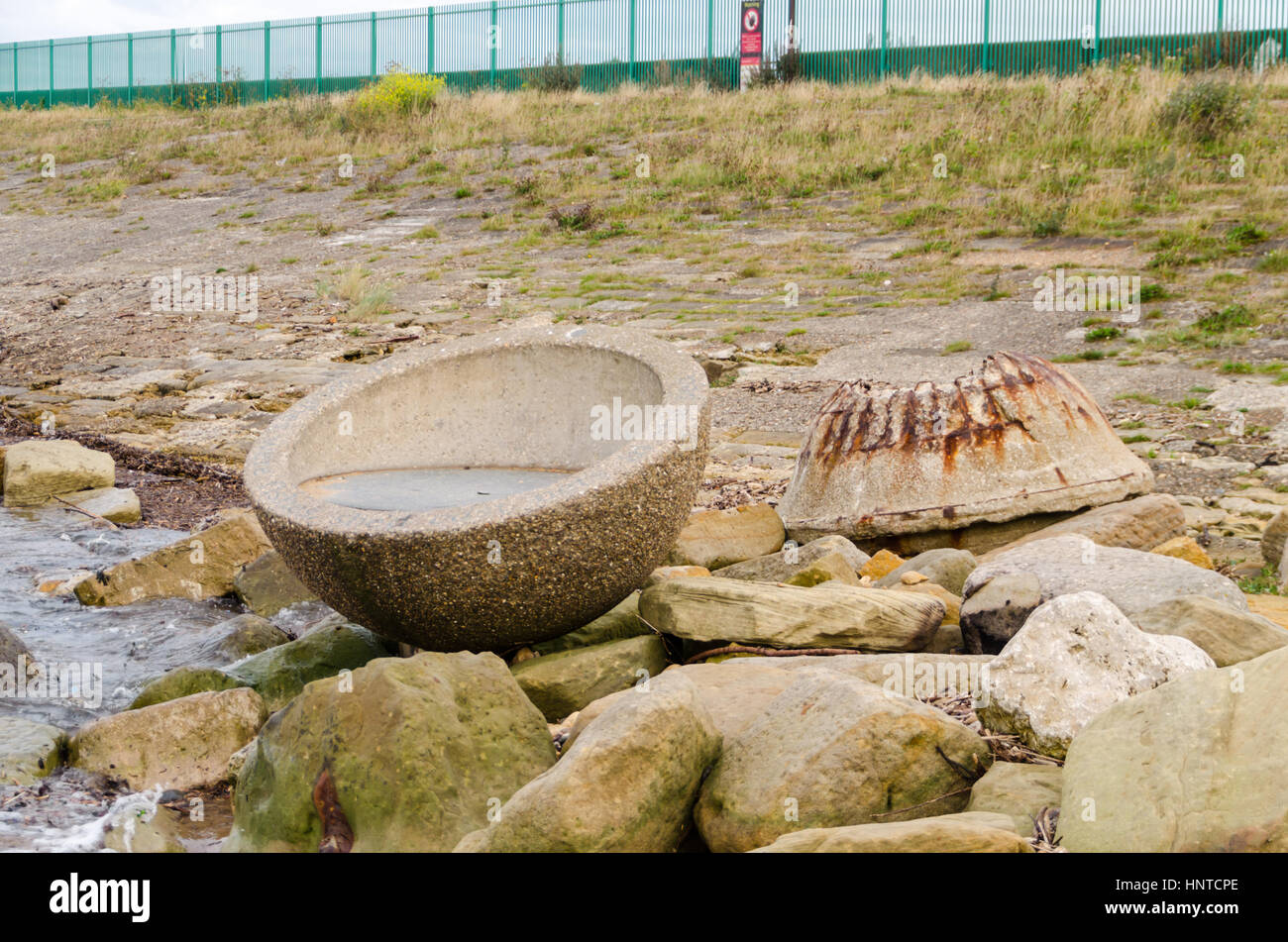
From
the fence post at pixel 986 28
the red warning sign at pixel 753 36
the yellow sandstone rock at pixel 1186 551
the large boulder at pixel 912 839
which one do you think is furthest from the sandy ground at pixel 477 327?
the fence post at pixel 986 28

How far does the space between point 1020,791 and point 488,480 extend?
263 cm

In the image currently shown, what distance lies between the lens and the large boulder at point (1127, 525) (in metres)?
5.12

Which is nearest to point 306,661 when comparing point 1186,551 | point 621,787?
point 621,787

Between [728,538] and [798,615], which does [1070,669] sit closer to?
[798,615]

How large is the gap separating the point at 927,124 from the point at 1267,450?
11464 millimetres

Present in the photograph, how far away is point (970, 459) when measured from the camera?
5395mm

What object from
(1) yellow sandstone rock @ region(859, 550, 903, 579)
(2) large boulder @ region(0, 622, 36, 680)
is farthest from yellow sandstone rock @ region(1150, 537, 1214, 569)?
(2) large boulder @ region(0, 622, 36, 680)

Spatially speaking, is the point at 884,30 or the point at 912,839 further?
the point at 884,30

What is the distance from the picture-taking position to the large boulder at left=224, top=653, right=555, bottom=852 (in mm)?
3150

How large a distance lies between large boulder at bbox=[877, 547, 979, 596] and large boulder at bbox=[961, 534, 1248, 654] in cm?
42

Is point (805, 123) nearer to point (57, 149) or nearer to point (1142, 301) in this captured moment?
point (1142, 301)

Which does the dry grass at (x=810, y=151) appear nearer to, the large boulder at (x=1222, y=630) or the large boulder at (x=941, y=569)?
the large boulder at (x=941, y=569)

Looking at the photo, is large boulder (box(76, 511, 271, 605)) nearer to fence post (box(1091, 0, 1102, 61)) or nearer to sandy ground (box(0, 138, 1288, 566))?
sandy ground (box(0, 138, 1288, 566))

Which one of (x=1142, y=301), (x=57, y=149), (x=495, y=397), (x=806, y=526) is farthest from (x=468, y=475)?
(x=57, y=149)
